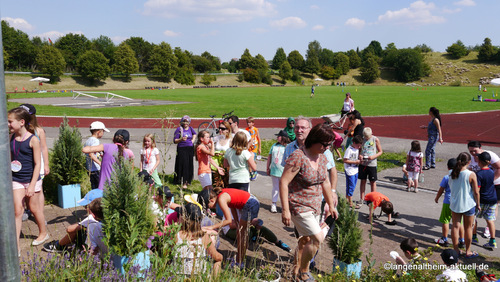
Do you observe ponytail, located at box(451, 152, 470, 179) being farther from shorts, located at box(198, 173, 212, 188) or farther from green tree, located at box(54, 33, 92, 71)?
green tree, located at box(54, 33, 92, 71)

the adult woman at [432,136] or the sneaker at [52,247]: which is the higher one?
the adult woman at [432,136]

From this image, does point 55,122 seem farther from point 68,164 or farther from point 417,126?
point 417,126

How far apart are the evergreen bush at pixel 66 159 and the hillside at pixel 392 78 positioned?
70291mm

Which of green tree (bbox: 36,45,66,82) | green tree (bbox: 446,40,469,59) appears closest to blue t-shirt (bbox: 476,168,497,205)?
green tree (bbox: 36,45,66,82)

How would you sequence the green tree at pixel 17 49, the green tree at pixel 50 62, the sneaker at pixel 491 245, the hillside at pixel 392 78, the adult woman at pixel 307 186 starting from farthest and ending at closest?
the green tree at pixel 17 49 → the hillside at pixel 392 78 → the green tree at pixel 50 62 → the sneaker at pixel 491 245 → the adult woman at pixel 307 186

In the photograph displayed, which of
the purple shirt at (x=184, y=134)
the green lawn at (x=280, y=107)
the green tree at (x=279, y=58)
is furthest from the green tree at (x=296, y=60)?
the purple shirt at (x=184, y=134)

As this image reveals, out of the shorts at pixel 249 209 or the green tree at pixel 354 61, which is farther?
the green tree at pixel 354 61

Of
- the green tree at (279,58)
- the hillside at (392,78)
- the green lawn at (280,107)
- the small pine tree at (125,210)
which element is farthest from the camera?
the green tree at (279,58)

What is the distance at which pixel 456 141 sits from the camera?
16.7 metres

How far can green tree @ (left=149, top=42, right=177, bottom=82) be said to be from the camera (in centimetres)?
9612

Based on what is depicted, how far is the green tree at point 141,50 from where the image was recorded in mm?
118688

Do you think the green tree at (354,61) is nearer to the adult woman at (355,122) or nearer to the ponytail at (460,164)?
the adult woman at (355,122)

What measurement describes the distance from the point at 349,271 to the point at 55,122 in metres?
20.7

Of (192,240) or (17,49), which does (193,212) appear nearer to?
(192,240)
